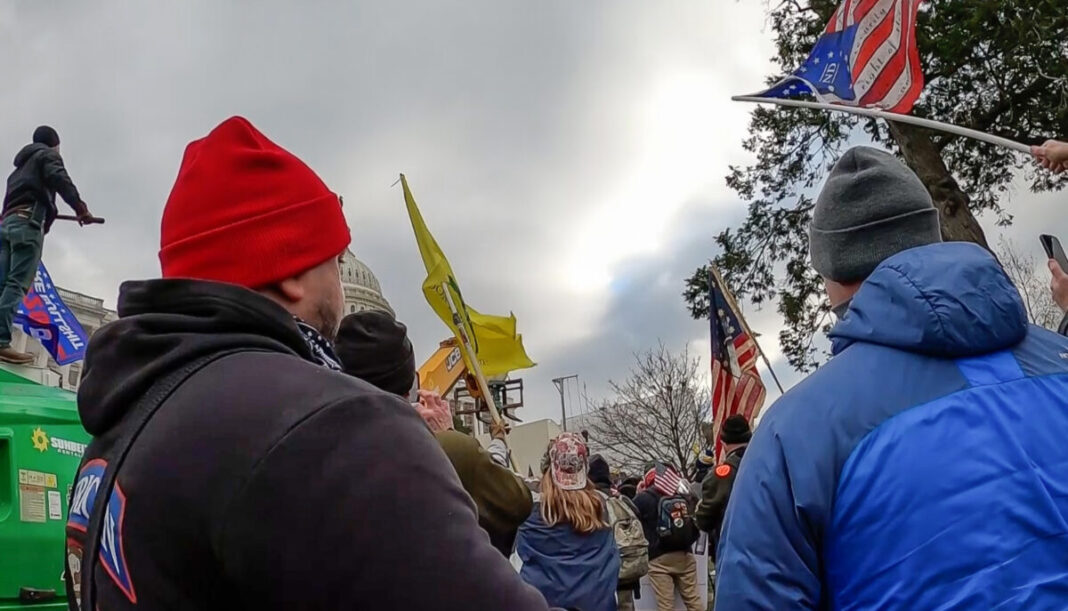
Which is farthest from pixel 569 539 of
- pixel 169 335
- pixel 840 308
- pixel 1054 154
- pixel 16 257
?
pixel 169 335

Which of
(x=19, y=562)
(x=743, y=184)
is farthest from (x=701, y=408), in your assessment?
(x=19, y=562)

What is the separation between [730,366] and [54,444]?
9.24 meters

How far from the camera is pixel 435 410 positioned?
434 cm

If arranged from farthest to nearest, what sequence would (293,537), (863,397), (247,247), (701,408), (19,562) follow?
(701,408) → (19,562) → (863,397) → (247,247) → (293,537)

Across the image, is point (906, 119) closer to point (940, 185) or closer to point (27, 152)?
point (940, 185)

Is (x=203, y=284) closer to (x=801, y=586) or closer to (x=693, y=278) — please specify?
(x=801, y=586)

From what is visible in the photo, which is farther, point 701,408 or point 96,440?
point 701,408

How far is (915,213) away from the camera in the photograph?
230cm

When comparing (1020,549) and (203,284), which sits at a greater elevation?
A: (203,284)

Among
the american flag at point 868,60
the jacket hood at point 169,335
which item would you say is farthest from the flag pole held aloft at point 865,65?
the jacket hood at point 169,335

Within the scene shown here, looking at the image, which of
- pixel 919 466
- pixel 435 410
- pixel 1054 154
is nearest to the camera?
pixel 919 466

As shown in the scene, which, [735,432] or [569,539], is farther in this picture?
[735,432]

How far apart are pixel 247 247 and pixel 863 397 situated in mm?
1181

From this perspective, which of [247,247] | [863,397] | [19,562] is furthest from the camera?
[19,562]
